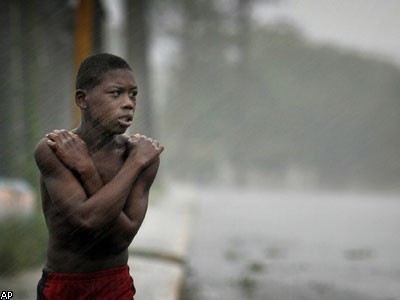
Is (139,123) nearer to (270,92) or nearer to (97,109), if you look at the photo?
(97,109)

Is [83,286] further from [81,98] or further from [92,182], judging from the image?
[81,98]

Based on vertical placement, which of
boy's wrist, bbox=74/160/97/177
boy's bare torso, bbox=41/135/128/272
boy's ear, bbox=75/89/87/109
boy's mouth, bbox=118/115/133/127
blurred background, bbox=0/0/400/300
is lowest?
boy's bare torso, bbox=41/135/128/272

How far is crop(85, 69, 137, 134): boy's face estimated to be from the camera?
9.91 feet

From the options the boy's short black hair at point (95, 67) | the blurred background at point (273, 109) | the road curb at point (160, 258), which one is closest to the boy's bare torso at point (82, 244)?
the boy's short black hair at point (95, 67)

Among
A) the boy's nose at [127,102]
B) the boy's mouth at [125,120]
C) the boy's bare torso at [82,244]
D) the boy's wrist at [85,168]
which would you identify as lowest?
the boy's bare torso at [82,244]

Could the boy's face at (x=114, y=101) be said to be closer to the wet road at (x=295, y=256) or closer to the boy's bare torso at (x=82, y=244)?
the boy's bare torso at (x=82, y=244)

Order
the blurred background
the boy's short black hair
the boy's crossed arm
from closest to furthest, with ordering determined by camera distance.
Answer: the boy's crossed arm, the boy's short black hair, the blurred background

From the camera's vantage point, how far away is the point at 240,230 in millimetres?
11242

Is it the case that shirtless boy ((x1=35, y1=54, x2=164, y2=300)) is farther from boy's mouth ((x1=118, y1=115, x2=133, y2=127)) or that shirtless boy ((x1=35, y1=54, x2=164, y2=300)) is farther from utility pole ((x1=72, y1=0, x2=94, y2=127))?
utility pole ((x1=72, y1=0, x2=94, y2=127))

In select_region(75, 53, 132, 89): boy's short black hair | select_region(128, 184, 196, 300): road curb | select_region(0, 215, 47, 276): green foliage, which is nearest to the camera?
select_region(75, 53, 132, 89): boy's short black hair

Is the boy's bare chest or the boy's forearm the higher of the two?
the boy's bare chest

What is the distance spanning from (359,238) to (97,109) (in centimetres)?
746

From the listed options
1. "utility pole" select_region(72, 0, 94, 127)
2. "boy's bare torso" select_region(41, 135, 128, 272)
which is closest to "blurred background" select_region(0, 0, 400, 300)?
"utility pole" select_region(72, 0, 94, 127)

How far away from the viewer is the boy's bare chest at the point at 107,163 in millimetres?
3139
